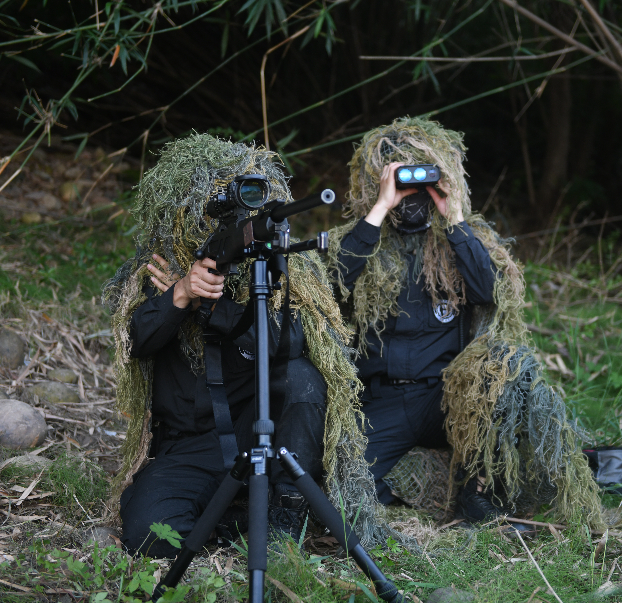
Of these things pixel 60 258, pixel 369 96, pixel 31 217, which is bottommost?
pixel 60 258

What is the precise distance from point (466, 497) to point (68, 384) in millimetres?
1866

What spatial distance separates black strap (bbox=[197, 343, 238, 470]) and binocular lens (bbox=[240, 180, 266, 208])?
1.62 feet

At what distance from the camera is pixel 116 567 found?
1677 mm

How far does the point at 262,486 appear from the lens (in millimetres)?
1472

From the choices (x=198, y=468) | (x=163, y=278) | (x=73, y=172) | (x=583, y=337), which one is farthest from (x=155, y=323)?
(x=73, y=172)

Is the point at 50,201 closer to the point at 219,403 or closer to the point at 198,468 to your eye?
the point at 198,468

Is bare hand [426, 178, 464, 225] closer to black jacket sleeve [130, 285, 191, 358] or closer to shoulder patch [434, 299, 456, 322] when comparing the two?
shoulder patch [434, 299, 456, 322]

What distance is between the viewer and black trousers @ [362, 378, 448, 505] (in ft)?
8.06

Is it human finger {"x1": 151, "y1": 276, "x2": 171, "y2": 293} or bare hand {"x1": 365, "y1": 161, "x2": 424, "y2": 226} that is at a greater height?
bare hand {"x1": 365, "y1": 161, "x2": 424, "y2": 226}

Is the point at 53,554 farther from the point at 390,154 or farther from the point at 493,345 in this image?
the point at 390,154

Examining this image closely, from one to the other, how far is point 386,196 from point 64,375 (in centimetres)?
175

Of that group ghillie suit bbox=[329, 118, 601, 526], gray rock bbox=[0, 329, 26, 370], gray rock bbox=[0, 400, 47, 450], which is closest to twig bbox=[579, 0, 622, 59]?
ghillie suit bbox=[329, 118, 601, 526]

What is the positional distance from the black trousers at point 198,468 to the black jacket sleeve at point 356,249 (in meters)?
0.53

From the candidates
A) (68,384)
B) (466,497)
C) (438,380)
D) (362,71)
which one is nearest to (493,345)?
(438,380)
